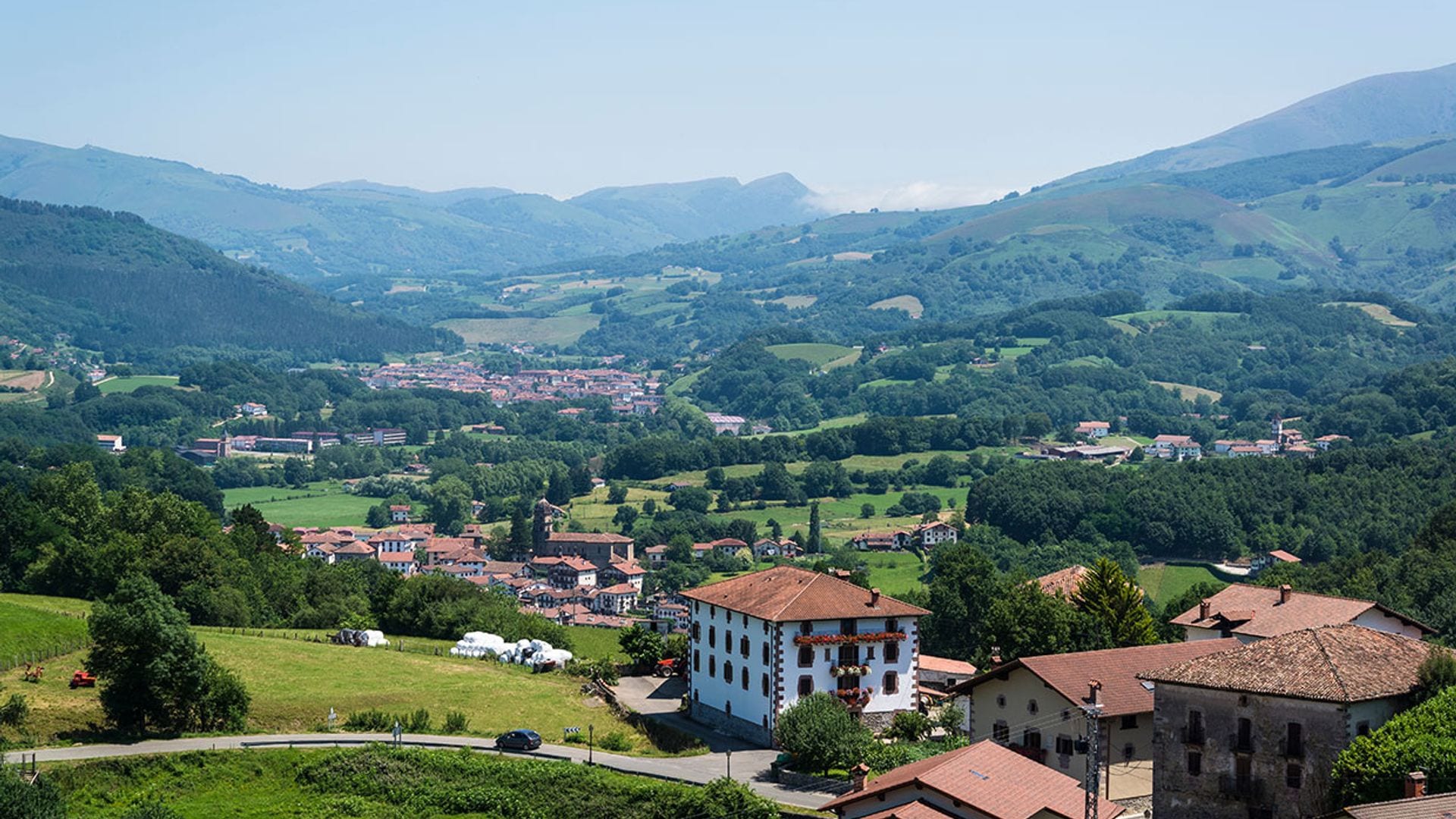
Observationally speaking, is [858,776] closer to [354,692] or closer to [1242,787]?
[1242,787]

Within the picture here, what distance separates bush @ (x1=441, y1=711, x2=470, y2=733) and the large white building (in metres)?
8.02

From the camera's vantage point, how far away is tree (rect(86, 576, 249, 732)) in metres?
50.7

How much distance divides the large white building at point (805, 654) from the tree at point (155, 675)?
15423mm

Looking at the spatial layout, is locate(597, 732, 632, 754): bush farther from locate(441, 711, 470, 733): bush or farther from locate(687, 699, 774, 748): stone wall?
locate(441, 711, 470, 733): bush

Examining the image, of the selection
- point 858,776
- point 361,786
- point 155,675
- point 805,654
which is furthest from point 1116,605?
point 155,675

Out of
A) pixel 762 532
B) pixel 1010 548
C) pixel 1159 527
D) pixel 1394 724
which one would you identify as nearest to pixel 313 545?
pixel 762 532

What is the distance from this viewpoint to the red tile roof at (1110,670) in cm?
4656

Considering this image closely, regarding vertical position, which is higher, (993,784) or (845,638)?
(993,784)

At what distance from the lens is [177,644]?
51344 millimetres

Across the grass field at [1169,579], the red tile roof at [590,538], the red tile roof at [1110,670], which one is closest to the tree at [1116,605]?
the red tile roof at [1110,670]

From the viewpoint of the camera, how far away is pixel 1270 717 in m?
38.6

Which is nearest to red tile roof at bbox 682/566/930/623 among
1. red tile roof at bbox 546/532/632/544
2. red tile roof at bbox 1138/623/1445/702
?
red tile roof at bbox 1138/623/1445/702

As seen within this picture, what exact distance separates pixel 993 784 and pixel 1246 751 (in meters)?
5.75

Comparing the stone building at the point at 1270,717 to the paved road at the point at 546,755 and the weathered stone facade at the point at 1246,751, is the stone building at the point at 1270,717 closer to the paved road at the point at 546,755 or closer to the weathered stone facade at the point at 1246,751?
the weathered stone facade at the point at 1246,751
